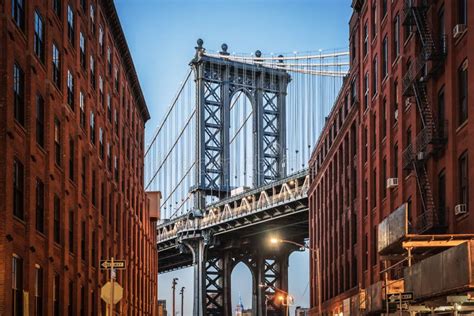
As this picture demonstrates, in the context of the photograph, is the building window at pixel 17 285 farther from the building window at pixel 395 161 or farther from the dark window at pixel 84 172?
the building window at pixel 395 161

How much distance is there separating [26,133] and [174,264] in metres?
130

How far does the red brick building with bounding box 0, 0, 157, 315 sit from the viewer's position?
3175cm

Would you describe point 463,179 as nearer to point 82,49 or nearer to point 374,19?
point 82,49

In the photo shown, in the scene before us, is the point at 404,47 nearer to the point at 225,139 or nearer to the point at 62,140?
the point at 62,140

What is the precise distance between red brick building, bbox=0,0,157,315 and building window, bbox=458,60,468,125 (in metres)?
15.2

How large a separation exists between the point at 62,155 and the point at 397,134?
1657 centimetres

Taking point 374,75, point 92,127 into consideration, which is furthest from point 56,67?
point 374,75

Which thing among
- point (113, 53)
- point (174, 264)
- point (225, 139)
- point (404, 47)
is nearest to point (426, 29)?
point (404, 47)

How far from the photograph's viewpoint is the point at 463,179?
36.2 m

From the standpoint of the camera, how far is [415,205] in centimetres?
4366

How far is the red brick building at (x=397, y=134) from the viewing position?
36719 mm

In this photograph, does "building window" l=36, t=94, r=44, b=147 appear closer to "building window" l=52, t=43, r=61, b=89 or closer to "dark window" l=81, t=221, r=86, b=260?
"building window" l=52, t=43, r=61, b=89

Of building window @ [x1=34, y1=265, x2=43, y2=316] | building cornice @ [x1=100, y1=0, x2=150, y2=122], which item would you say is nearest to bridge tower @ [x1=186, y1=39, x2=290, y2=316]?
building cornice @ [x1=100, y1=0, x2=150, y2=122]

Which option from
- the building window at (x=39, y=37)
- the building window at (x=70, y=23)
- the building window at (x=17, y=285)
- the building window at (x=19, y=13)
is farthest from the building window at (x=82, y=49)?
the building window at (x=17, y=285)
